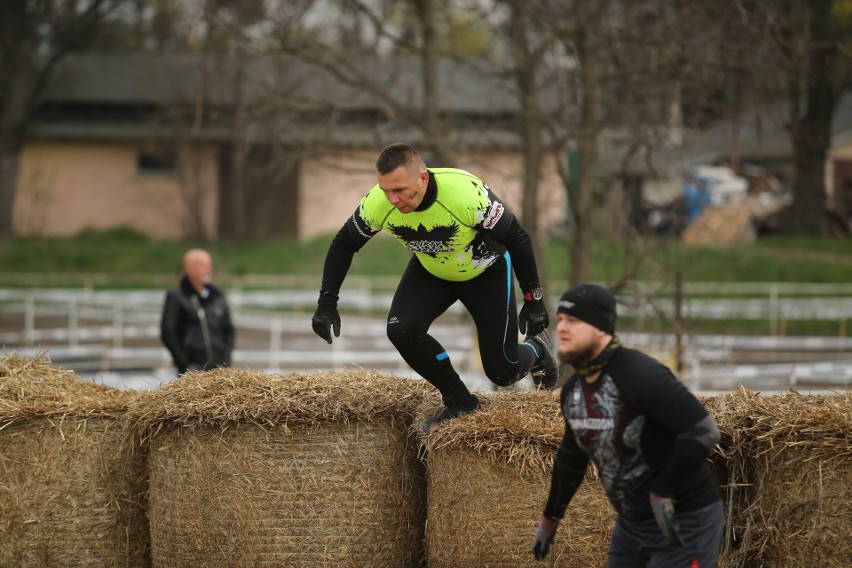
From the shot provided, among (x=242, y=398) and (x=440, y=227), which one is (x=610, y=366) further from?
(x=242, y=398)

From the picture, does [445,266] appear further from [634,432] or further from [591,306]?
[634,432]

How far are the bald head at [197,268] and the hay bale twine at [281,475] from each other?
13.4 feet

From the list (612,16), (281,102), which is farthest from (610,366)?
(612,16)

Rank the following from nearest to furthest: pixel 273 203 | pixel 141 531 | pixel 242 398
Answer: pixel 242 398
pixel 141 531
pixel 273 203

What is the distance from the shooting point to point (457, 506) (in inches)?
245

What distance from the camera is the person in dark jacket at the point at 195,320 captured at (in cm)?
1061

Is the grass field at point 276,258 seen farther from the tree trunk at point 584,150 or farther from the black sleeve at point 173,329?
the black sleeve at point 173,329

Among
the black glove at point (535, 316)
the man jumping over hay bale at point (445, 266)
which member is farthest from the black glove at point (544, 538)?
the black glove at point (535, 316)

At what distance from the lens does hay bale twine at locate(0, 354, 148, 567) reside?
682 centimetres

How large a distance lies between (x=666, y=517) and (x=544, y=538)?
0.73 meters

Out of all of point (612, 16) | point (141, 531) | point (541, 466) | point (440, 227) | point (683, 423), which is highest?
point (612, 16)

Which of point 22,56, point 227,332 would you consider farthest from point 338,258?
point 22,56

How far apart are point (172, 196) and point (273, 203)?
3.52 metres

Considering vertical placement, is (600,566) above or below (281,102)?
below
